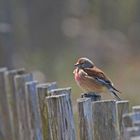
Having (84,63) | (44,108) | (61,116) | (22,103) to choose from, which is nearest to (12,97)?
(22,103)

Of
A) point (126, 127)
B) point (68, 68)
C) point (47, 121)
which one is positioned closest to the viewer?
point (126, 127)

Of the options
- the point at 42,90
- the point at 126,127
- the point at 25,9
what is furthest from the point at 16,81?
the point at 25,9

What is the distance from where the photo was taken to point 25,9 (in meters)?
18.9

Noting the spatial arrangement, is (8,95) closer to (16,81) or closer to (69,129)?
(16,81)

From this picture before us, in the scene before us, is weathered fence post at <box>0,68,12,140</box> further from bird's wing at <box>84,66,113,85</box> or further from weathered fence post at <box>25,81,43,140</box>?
weathered fence post at <box>25,81,43,140</box>

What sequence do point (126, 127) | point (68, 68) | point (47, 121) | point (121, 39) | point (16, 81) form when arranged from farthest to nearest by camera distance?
point (121, 39) → point (68, 68) → point (16, 81) → point (47, 121) → point (126, 127)

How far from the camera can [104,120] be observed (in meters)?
4.86

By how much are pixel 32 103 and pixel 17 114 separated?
72 cm

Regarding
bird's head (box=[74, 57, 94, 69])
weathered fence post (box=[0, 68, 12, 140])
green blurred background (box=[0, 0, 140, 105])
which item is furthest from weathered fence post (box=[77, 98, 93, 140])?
green blurred background (box=[0, 0, 140, 105])

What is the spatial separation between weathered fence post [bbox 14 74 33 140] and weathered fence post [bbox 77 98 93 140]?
143cm

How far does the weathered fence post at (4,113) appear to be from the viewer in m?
7.24

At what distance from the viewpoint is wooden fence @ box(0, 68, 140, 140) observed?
4.76 meters

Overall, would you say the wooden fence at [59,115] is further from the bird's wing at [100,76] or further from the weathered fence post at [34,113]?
the bird's wing at [100,76]

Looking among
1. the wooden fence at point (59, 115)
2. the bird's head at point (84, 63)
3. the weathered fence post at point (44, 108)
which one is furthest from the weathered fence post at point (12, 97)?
the weathered fence post at point (44, 108)
